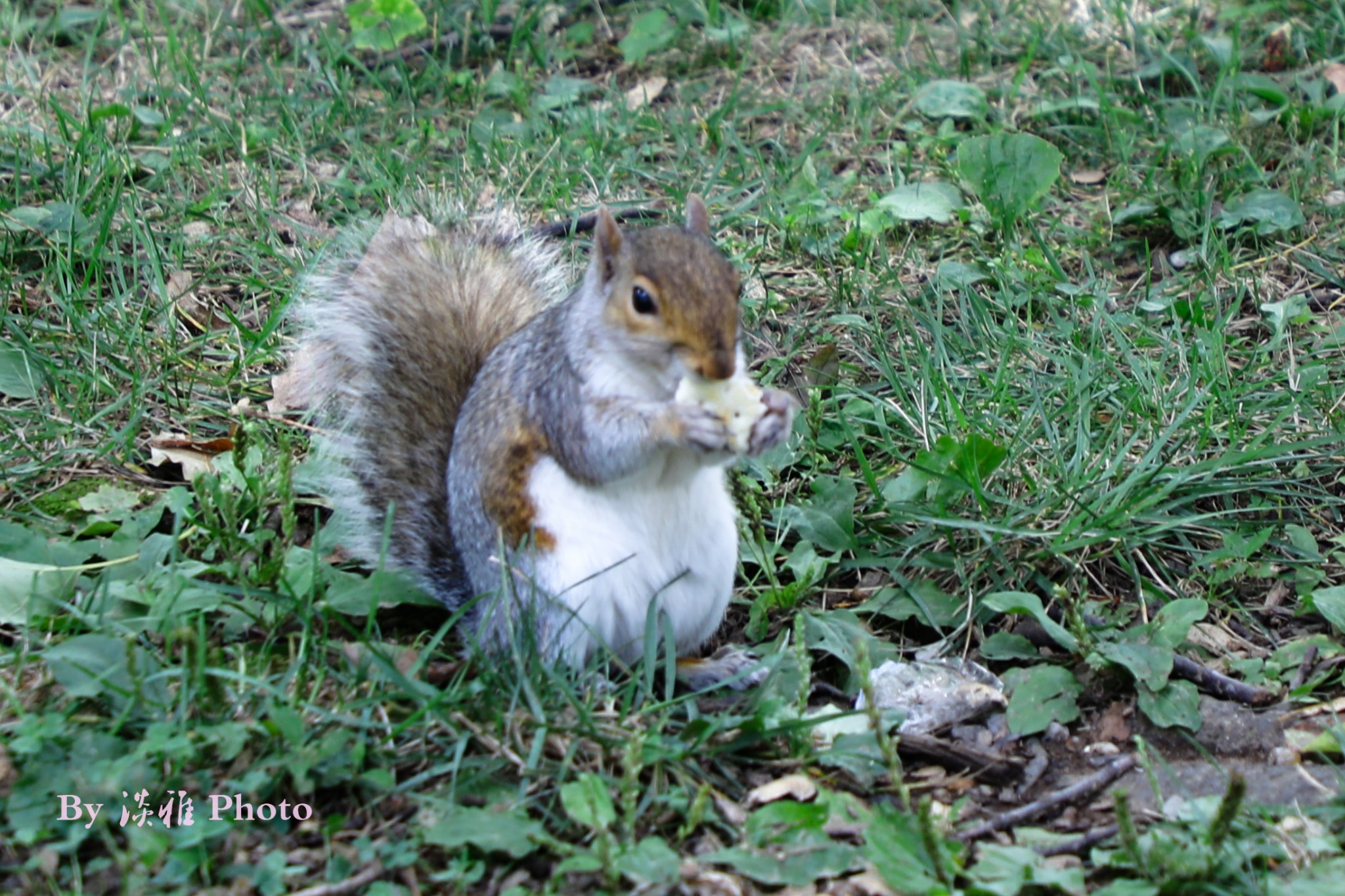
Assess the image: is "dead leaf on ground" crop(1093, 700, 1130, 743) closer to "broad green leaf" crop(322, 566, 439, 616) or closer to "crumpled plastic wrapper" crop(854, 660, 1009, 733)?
"crumpled plastic wrapper" crop(854, 660, 1009, 733)

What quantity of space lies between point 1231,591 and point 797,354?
0.95 m

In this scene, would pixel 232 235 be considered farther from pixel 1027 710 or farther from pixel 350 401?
pixel 1027 710

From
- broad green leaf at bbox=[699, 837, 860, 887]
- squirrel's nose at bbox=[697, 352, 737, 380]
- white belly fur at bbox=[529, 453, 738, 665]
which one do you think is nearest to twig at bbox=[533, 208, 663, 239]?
white belly fur at bbox=[529, 453, 738, 665]

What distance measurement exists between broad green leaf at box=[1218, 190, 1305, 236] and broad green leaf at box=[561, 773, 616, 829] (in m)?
2.09

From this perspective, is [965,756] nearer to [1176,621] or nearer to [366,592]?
[1176,621]

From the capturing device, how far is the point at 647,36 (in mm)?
3768

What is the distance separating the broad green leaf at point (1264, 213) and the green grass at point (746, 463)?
0.02 m

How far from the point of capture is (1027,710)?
1886 mm

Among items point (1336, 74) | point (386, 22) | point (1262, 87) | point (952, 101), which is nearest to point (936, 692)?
point (952, 101)

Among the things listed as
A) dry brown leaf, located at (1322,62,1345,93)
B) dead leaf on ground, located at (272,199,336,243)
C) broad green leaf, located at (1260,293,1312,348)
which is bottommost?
broad green leaf, located at (1260,293,1312,348)

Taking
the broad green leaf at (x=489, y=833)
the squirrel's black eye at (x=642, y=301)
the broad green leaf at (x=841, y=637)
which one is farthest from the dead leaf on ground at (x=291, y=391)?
the broad green leaf at (x=489, y=833)

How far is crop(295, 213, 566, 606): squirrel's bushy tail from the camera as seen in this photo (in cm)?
209

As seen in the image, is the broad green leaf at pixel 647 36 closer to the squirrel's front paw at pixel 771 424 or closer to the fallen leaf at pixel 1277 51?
the fallen leaf at pixel 1277 51

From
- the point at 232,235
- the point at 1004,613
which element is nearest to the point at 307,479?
the point at 232,235
